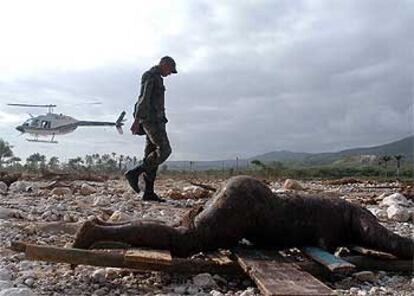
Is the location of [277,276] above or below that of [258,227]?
below

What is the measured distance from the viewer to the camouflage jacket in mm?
8133

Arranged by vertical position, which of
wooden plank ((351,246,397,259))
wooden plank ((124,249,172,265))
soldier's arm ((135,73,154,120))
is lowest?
wooden plank ((351,246,397,259))

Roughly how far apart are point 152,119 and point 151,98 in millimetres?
323

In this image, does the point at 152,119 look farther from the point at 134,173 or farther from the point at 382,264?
Answer: the point at 382,264

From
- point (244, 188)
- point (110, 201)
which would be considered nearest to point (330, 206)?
point (244, 188)

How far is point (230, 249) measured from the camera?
4.15m

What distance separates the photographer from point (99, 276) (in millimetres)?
3766

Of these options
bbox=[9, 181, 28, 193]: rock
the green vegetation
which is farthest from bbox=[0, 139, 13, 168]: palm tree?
bbox=[9, 181, 28, 193]: rock

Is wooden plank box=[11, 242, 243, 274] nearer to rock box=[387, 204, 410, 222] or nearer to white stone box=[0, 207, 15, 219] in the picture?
white stone box=[0, 207, 15, 219]

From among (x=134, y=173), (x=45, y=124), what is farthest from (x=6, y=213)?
(x=45, y=124)

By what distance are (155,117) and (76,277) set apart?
464 centimetres

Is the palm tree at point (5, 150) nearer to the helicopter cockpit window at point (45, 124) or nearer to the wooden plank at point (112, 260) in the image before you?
the helicopter cockpit window at point (45, 124)

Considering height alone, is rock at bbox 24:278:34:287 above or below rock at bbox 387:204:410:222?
below

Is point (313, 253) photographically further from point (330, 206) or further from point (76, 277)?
point (76, 277)
